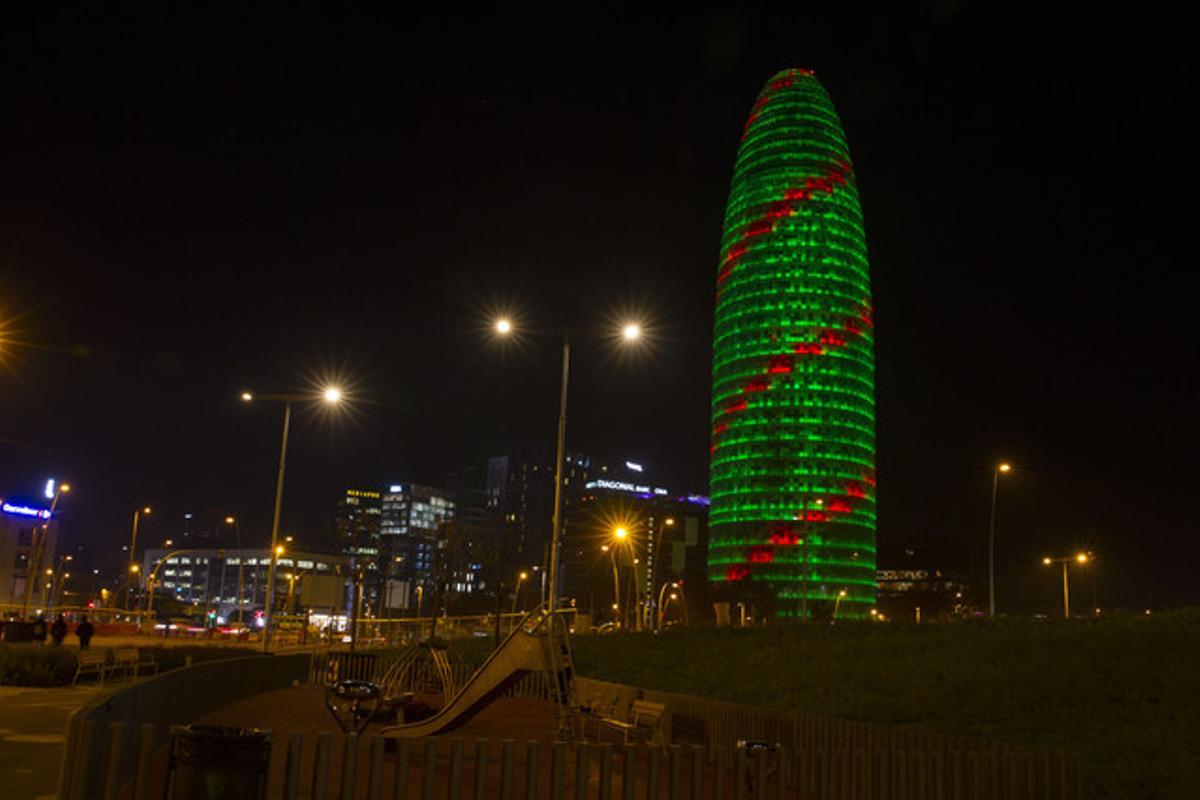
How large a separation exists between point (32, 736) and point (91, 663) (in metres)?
14.5

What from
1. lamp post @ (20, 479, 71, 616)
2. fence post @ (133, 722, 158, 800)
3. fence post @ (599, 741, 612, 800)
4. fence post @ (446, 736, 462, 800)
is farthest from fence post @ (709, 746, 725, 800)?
lamp post @ (20, 479, 71, 616)

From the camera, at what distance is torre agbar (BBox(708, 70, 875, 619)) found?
137500mm

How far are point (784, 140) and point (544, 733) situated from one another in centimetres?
13311

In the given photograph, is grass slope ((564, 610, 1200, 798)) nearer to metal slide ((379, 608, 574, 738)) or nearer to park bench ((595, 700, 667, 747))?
park bench ((595, 700, 667, 747))

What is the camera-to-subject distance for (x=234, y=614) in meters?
183

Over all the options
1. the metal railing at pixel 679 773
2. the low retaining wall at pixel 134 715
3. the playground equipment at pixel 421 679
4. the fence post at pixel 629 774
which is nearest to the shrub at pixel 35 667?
the low retaining wall at pixel 134 715

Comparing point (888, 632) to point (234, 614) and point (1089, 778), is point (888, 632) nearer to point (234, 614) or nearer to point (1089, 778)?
point (1089, 778)

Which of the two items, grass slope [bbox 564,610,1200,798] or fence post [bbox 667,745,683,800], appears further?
grass slope [bbox 564,610,1200,798]

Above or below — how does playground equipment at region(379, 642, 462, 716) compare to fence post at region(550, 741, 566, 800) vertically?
below

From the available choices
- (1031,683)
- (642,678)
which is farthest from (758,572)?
(1031,683)

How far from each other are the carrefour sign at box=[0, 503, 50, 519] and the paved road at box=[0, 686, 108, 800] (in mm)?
115524

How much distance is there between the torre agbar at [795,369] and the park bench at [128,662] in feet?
346

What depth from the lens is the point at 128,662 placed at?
31625 millimetres

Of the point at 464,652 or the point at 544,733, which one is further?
the point at 464,652
